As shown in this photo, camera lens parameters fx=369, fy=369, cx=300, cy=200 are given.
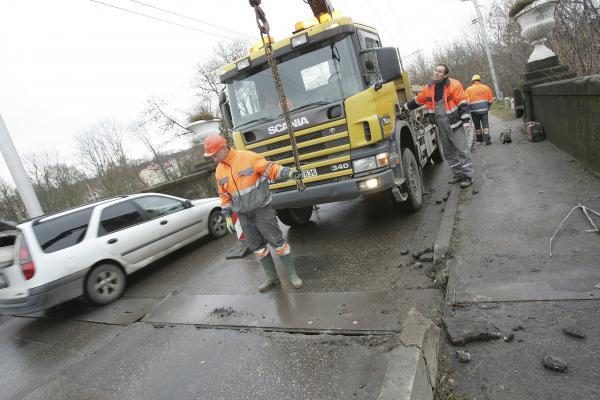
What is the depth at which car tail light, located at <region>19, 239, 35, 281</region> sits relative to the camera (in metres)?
4.91

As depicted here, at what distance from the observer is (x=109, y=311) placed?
17.4ft

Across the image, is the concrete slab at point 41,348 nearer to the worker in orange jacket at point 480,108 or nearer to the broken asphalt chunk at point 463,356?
the broken asphalt chunk at point 463,356

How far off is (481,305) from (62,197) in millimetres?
21504

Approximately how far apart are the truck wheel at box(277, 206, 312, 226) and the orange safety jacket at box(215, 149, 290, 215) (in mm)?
2365

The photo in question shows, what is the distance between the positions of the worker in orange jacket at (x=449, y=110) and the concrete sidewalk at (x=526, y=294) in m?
1.17

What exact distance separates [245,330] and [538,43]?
366 inches

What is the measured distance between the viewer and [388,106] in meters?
5.26

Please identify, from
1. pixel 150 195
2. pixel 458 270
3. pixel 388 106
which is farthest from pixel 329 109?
pixel 150 195

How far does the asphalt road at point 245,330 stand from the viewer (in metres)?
2.93

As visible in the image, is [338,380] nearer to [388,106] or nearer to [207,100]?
[388,106]

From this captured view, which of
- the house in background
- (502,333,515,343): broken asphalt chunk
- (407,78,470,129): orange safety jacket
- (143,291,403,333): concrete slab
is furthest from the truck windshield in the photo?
the house in background

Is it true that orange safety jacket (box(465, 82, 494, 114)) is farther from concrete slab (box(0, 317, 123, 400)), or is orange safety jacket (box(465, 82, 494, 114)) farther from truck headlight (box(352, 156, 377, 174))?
concrete slab (box(0, 317, 123, 400))

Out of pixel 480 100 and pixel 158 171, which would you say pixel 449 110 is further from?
pixel 158 171

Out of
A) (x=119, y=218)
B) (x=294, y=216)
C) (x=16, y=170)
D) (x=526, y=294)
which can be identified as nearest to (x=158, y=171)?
(x=16, y=170)
